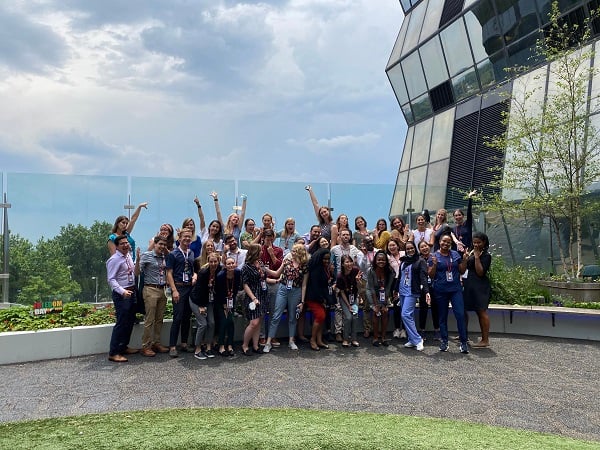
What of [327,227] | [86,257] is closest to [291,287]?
[327,227]

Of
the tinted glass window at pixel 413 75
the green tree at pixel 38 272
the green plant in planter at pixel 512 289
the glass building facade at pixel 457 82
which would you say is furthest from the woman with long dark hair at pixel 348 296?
the tinted glass window at pixel 413 75

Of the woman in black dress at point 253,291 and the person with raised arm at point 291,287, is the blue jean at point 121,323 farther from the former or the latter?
the person with raised arm at point 291,287

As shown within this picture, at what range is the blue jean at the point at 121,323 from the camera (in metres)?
6.63

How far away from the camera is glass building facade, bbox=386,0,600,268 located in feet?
48.8

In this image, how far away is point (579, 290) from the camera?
10.1 meters

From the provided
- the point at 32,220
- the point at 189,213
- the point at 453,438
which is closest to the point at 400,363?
the point at 453,438

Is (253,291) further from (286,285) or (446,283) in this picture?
(446,283)

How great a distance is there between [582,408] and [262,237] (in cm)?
507

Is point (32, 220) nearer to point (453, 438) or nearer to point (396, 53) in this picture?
point (453, 438)

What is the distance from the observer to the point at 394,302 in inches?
312

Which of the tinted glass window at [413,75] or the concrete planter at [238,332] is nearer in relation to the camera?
the concrete planter at [238,332]

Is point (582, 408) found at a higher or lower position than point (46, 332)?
lower

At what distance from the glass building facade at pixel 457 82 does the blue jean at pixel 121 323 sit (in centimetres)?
887

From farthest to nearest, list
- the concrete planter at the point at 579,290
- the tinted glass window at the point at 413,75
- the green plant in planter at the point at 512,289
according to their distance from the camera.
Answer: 1. the tinted glass window at the point at 413,75
2. the concrete planter at the point at 579,290
3. the green plant in planter at the point at 512,289
